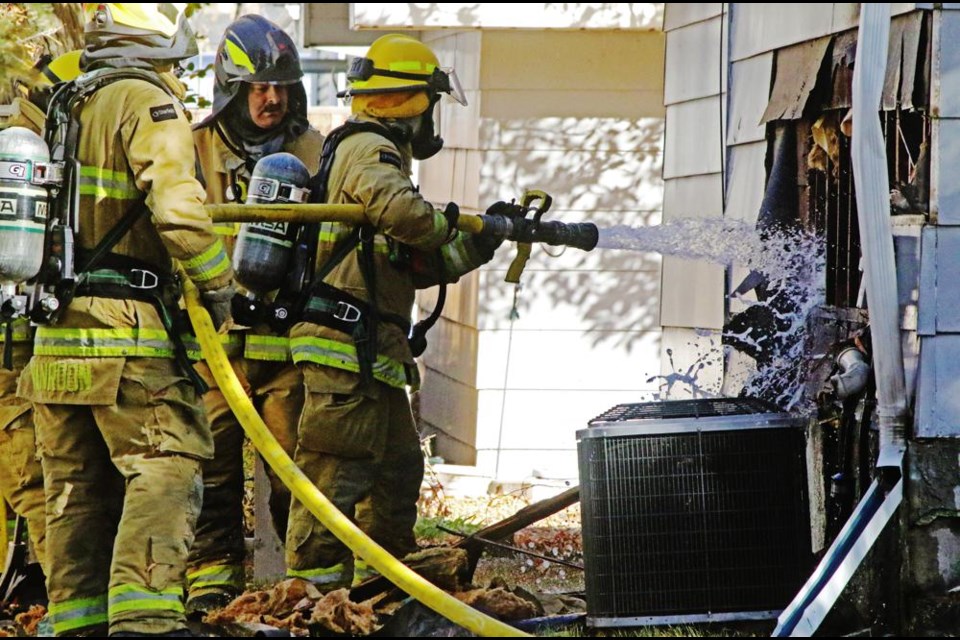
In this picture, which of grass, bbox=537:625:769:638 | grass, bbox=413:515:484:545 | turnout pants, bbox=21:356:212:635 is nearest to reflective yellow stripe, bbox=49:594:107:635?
turnout pants, bbox=21:356:212:635

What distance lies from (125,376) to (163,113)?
93 cm

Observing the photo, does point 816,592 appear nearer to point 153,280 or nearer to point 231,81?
point 153,280

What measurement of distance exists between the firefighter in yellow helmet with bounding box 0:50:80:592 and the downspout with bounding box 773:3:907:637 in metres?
2.96

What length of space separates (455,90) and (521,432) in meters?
3.79

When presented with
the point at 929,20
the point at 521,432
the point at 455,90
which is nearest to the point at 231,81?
the point at 455,90

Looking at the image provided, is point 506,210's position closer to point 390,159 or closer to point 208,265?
point 390,159

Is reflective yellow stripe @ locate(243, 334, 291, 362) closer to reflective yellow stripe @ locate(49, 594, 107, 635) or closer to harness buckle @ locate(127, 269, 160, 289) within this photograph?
harness buckle @ locate(127, 269, 160, 289)

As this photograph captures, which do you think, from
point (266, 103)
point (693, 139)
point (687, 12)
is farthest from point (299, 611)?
point (687, 12)

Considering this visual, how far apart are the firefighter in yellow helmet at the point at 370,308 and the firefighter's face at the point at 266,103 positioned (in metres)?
0.45

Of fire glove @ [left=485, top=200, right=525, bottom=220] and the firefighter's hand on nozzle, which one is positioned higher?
fire glove @ [left=485, top=200, right=525, bottom=220]

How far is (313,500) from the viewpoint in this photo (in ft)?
18.7

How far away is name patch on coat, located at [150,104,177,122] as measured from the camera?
5535 millimetres

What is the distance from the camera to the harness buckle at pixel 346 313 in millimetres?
6535

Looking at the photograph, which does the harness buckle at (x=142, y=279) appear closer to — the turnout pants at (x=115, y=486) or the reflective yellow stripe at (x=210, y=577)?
the turnout pants at (x=115, y=486)
